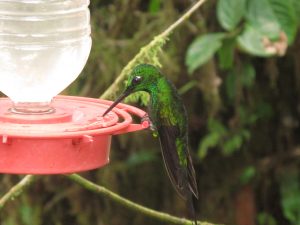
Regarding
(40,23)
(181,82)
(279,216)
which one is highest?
(40,23)

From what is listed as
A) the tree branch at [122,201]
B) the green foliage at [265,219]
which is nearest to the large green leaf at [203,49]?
the tree branch at [122,201]

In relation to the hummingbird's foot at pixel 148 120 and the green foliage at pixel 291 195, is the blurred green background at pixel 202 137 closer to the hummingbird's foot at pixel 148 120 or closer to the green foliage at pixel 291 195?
the green foliage at pixel 291 195

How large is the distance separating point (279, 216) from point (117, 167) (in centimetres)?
112

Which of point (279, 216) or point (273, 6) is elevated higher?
point (273, 6)

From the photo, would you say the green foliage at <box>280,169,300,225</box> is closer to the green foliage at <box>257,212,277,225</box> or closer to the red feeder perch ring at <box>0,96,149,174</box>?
the green foliage at <box>257,212,277,225</box>

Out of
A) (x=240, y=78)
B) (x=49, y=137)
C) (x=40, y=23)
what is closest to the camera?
(x=49, y=137)

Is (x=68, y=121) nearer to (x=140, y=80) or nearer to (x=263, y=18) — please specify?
(x=140, y=80)

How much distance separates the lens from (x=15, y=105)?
7.45 feet

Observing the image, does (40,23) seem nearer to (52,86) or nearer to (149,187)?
(52,86)

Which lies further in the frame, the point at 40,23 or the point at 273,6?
the point at 273,6

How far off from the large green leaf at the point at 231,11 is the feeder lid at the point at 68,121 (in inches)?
36.2

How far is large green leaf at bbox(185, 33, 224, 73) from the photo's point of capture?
339 cm

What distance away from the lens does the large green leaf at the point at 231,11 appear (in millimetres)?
3119

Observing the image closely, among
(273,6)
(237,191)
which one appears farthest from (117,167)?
(273,6)
